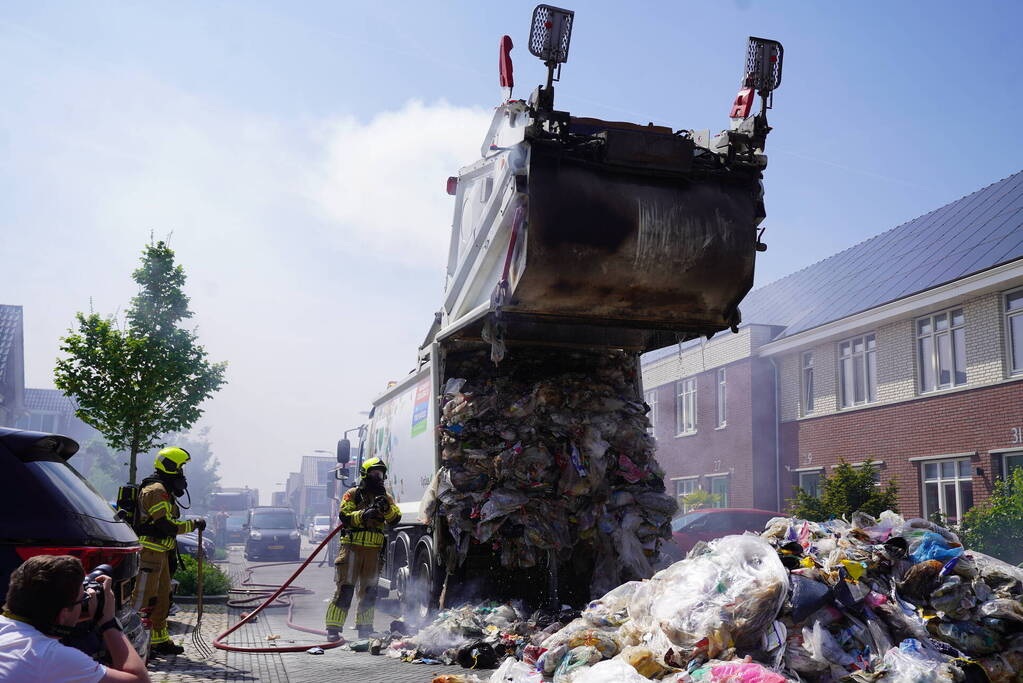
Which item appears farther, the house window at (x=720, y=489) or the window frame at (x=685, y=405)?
the window frame at (x=685, y=405)

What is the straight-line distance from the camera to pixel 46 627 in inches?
97.8

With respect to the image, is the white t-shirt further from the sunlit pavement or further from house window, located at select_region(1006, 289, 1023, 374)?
house window, located at select_region(1006, 289, 1023, 374)

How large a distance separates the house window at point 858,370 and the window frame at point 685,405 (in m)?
6.63

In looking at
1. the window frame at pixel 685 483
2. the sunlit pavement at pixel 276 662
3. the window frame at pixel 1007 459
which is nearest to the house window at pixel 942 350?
the window frame at pixel 1007 459

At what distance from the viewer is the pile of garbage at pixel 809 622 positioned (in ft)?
15.5

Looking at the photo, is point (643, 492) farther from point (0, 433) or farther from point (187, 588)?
point (187, 588)

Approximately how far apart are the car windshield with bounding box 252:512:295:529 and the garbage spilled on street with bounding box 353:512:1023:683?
21065mm

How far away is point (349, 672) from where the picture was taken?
6262 mm

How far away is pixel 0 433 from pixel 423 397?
5.61 metres

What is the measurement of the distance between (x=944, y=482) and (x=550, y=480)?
42.4 ft

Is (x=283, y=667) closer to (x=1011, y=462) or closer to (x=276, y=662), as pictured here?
(x=276, y=662)

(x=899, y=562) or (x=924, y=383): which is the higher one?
(x=924, y=383)

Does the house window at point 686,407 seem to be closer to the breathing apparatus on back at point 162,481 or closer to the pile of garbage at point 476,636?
the pile of garbage at point 476,636

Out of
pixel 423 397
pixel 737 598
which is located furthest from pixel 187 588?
pixel 737 598
